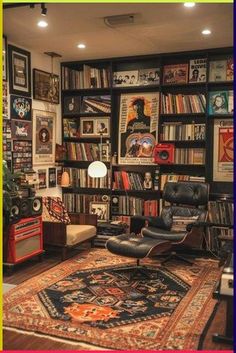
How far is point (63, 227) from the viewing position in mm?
4758

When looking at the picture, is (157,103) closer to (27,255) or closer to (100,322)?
(27,255)

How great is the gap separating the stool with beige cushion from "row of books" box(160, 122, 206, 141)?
1516 mm

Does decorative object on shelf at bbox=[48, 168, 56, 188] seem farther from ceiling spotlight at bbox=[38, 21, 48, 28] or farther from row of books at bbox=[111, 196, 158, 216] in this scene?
ceiling spotlight at bbox=[38, 21, 48, 28]

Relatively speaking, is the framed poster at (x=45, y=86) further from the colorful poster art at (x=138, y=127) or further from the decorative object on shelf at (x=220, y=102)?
the decorative object on shelf at (x=220, y=102)

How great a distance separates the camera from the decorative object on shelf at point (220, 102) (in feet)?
16.8

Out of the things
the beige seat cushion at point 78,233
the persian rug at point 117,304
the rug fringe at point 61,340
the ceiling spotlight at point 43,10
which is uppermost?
the ceiling spotlight at point 43,10

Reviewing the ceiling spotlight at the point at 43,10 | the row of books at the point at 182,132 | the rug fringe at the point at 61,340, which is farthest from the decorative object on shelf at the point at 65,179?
the rug fringe at the point at 61,340

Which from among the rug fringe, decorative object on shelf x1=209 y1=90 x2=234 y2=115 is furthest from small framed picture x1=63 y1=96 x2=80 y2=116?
the rug fringe

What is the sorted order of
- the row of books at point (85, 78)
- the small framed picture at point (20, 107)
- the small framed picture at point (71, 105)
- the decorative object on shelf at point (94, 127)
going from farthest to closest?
the small framed picture at point (71, 105) → the decorative object on shelf at point (94, 127) → the row of books at point (85, 78) → the small framed picture at point (20, 107)

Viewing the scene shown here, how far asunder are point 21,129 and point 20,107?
0.93 ft

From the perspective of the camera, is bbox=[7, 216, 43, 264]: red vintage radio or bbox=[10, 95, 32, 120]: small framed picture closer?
bbox=[7, 216, 43, 264]: red vintage radio

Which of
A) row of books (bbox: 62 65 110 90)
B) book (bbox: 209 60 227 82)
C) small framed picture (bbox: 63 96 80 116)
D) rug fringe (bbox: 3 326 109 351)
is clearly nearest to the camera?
rug fringe (bbox: 3 326 109 351)

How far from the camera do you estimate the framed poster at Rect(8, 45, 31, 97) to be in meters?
4.84

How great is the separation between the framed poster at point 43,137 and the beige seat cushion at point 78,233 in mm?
1086
